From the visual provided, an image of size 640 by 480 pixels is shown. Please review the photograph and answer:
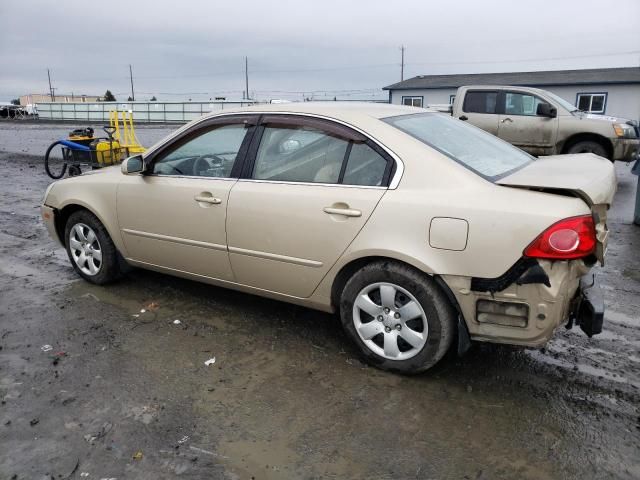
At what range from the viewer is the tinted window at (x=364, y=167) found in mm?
3307

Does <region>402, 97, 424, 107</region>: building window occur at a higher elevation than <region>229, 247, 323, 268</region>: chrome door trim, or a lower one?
higher

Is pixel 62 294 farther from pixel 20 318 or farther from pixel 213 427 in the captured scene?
pixel 213 427

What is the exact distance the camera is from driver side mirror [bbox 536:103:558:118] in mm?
10852

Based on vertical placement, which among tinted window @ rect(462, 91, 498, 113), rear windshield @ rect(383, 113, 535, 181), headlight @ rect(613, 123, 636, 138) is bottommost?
rear windshield @ rect(383, 113, 535, 181)

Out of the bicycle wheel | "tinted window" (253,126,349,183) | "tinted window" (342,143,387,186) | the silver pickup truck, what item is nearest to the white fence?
the bicycle wheel

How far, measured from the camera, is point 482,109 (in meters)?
11.7

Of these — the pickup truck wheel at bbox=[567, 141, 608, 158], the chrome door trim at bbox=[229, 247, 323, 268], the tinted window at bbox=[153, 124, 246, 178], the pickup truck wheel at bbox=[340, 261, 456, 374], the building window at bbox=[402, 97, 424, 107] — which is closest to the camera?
the pickup truck wheel at bbox=[340, 261, 456, 374]

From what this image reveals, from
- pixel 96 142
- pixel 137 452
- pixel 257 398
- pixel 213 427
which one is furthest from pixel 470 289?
pixel 96 142

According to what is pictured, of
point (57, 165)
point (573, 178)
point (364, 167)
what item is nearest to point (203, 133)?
point (364, 167)

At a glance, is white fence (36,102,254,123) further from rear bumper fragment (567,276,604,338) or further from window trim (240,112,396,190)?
rear bumper fragment (567,276,604,338)

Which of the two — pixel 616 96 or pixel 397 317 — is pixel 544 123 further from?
pixel 616 96

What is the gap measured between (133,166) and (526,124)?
30.5ft

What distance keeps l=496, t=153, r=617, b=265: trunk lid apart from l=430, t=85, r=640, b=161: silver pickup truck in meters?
8.12

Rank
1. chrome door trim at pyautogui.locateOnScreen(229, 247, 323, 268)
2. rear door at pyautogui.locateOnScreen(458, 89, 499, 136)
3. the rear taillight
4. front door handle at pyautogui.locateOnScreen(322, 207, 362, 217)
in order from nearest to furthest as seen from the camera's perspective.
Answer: the rear taillight < front door handle at pyautogui.locateOnScreen(322, 207, 362, 217) < chrome door trim at pyautogui.locateOnScreen(229, 247, 323, 268) < rear door at pyautogui.locateOnScreen(458, 89, 499, 136)
